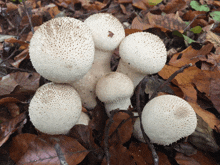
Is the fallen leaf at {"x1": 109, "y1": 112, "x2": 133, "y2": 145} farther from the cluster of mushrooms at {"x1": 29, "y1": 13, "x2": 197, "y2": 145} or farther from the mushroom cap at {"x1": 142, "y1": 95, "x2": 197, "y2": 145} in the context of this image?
the mushroom cap at {"x1": 142, "y1": 95, "x2": 197, "y2": 145}

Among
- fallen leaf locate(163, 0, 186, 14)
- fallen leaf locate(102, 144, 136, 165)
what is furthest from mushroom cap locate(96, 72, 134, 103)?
fallen leaf locate(163, 0, 186, 14)

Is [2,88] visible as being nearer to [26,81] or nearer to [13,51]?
[26,81]

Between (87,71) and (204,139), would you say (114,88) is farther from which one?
(204,139)

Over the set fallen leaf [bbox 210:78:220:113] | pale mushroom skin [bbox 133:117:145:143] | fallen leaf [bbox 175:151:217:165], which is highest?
fallen leaf [bbox 210:78:220:113]

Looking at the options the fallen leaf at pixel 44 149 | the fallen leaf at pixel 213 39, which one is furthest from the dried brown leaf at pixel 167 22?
the fallen leaf at pixel 44 149

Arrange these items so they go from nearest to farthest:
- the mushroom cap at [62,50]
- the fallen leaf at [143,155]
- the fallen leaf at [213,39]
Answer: the mushroom cap at [62,50] < the fallen leaf at [143,155] < the fallen leaf at [213,39]

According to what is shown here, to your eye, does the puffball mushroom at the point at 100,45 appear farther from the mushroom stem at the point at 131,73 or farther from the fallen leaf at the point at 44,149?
the fallen leaf at the point at 44,149
